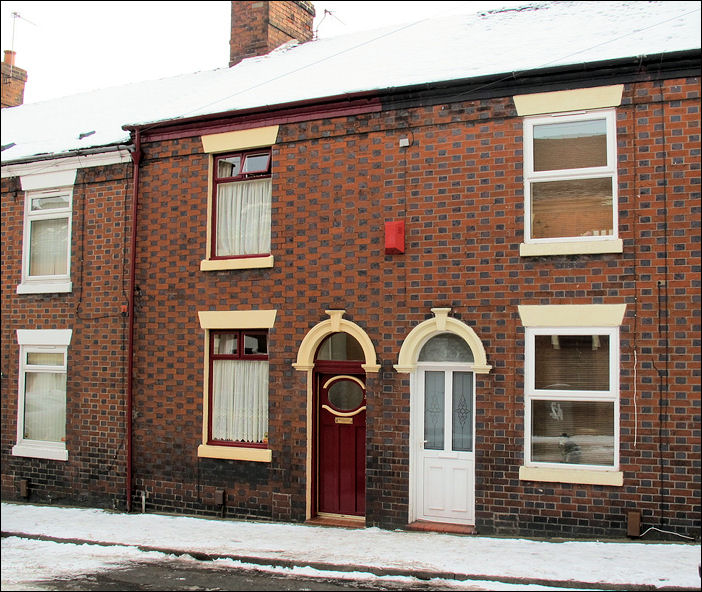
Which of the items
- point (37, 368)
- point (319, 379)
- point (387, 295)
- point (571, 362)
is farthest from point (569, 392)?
point (37, 368)

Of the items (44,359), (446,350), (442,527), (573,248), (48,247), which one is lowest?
(442,527)

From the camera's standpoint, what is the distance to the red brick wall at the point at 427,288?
28.6 feet

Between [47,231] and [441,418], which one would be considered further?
[47,231]

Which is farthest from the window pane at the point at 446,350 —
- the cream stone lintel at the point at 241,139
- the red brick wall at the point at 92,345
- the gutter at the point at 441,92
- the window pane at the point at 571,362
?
the red brick wall at the point at 92,345

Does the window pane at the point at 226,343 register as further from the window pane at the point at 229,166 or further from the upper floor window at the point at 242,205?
the window pane at the point at 229,166

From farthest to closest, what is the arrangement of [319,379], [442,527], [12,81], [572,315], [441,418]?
[12,81]
[319,379]
[441,418]
[442,527]
[572,315]

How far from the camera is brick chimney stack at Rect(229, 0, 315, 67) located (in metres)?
15.1

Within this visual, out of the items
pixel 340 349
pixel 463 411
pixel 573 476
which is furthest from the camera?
pixel 340 349

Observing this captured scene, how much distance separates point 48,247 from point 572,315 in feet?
28.9

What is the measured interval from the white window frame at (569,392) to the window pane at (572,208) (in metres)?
1.17

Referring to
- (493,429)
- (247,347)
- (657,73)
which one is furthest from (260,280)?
(657,73)

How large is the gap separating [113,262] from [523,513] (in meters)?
7.29

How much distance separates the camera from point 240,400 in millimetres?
11195

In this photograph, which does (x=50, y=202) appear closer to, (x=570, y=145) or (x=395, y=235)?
(x=395, y=235)
